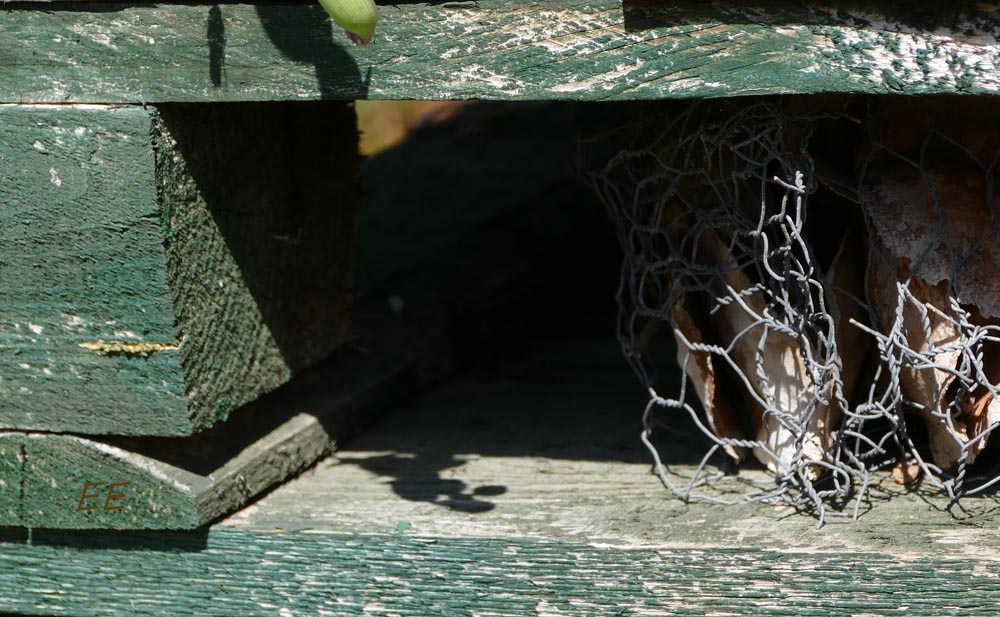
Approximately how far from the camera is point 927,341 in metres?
1.38

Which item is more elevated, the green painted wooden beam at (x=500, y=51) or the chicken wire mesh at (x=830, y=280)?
the green painted wooden beam at (x=500, y=51)

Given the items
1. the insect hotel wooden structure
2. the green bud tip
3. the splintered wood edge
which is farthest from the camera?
the splintered wood edge

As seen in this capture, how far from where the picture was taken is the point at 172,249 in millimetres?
1425

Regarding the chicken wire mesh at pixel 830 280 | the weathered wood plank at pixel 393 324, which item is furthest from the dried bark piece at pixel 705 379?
the weathered wood plank at pixel 393 324

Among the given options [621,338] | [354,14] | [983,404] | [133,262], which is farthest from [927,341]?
[133,262]

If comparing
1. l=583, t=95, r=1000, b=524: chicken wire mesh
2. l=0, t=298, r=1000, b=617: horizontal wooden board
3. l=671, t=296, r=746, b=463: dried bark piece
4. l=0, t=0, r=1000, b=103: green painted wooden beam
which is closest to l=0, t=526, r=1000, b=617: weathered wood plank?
l=0, t=298, r=1000, b=617: horizontal wooden board

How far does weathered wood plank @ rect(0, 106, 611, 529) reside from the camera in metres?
1.51

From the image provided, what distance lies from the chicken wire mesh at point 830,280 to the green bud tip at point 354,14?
48 centimetres

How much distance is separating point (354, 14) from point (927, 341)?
79 cm

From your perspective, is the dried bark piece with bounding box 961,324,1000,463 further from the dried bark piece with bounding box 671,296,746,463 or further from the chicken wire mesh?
the dried bark piece with bounding box 671,296,746,463

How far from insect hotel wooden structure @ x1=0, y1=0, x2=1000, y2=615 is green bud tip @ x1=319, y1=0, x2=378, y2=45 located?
140mm

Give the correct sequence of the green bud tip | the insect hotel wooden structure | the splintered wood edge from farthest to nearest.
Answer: the splintered wood edge < the insect hotel wooden structure < the green bud tip

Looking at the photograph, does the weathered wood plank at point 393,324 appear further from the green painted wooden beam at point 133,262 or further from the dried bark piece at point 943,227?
the dried bark piece at point 943,227

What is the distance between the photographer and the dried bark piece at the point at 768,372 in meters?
1.50
